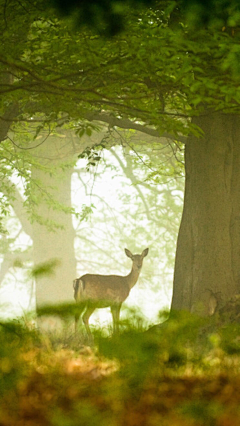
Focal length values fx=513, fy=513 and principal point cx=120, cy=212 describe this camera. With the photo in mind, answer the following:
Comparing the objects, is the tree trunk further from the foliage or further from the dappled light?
the foliage

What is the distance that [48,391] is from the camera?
10.8 feet

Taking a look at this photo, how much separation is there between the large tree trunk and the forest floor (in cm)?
436

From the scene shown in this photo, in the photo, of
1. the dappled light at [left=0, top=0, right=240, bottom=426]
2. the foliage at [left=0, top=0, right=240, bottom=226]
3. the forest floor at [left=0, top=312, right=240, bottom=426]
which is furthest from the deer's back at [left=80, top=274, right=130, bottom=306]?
the forest floor at [left=0, top=312, right=240, bottom=426]

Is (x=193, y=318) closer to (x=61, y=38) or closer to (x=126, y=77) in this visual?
(x=126, y=77)

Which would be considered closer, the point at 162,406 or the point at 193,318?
the point at 162,406

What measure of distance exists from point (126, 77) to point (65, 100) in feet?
3.39

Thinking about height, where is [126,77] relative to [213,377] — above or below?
above

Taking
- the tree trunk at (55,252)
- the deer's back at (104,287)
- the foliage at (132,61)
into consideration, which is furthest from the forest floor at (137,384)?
the tree trunk at (55,252)

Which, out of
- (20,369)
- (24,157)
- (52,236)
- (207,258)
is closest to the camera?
(20,369)

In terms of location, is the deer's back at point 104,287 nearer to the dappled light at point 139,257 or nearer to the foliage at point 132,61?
the dappled light at point 139,257

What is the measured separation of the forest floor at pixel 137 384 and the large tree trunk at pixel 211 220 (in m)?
4.36

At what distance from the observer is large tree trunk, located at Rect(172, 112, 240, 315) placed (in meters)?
8.10

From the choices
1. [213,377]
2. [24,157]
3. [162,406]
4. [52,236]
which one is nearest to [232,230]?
[213,377]

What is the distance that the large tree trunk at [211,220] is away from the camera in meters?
8.10
